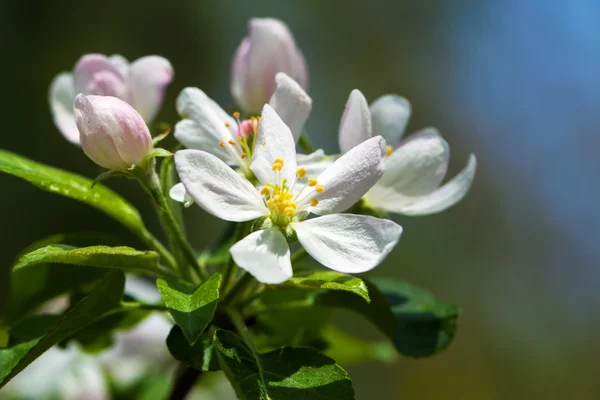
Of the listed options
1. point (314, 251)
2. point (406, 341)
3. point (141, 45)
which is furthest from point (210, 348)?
point (141, 45)

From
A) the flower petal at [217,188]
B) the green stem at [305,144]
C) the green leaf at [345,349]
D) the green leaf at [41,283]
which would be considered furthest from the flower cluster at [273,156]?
the green leaf at [345,349]

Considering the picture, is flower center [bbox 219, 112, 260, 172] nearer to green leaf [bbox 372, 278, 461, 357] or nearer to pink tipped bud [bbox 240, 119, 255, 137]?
pink tipped bud [bbox 240, 119, 255, 137]

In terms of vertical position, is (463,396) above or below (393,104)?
below

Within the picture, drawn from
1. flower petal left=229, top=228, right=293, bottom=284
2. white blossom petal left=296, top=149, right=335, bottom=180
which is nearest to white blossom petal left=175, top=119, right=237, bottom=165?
white blossom petal left=296, top=149, right=335, bottom=180

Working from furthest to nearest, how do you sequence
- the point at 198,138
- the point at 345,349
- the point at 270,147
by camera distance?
the point at 345,349
the point at 198,138
the point at 270,147

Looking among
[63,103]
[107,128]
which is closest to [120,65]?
[63,103]

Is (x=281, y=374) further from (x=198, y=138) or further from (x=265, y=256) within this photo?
(x=198, y=138)

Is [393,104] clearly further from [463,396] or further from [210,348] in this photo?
[463,396]
